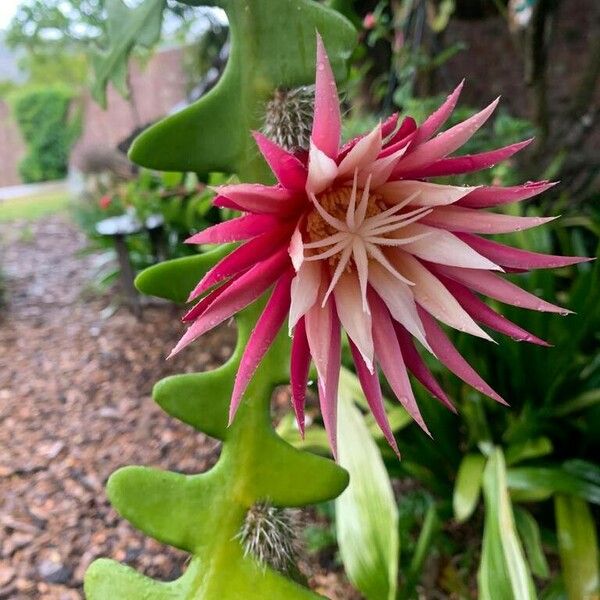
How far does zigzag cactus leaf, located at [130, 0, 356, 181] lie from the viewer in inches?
20.0

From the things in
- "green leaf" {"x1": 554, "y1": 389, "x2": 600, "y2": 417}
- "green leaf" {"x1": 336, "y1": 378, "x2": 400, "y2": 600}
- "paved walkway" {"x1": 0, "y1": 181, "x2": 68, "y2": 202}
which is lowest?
"paved walkway" {"x1": 0, "y1": 181, "x2": 68, "y2": 202}

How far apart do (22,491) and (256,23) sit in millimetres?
1348

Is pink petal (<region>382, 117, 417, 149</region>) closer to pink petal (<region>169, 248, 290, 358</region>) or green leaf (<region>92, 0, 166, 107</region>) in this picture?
pink petal (<region>169, 248, 290, 358</region>)

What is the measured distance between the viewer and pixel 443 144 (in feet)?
1.25

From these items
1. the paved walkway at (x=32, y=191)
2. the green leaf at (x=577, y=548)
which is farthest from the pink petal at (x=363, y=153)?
the paved walkway at (x=32, y=191)

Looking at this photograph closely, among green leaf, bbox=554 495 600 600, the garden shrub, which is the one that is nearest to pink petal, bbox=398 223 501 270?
green leaf, bbox=554 495 600 600

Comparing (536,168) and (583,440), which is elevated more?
(536,168)

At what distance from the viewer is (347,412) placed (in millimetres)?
1098

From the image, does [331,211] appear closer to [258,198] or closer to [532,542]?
[258,198]

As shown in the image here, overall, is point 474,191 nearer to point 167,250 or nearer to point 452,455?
point 452,455

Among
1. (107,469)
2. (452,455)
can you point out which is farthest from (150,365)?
(452,455)

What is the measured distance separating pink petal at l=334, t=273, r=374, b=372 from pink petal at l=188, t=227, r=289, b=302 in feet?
0.17

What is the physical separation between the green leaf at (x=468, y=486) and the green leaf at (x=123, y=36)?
944mm

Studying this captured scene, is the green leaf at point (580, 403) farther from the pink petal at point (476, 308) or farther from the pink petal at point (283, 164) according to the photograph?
the pink petal at point (283, 164)
